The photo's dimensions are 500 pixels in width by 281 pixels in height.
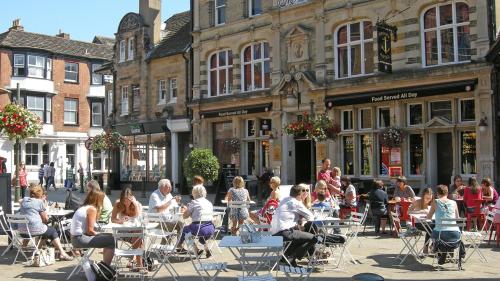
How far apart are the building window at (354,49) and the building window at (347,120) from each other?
1330 millimetres

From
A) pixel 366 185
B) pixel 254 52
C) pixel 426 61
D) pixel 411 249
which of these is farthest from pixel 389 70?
pixel 411 249

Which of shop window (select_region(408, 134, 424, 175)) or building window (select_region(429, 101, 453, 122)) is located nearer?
building window (select_region(429, 101, 453, 122))

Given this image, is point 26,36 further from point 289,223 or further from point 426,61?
point 289,223

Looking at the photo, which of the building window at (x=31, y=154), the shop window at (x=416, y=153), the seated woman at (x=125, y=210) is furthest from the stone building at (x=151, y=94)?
the seated woman at (x=125, y=210)

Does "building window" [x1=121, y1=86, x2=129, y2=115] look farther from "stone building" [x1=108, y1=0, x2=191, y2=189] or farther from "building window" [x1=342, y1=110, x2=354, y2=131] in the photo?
"building window" [x1=342, y1=110, x2=354, y2=131]

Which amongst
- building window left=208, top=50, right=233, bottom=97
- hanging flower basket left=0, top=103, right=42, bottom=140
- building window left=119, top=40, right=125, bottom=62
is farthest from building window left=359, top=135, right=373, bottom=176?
building window left=119, top=40, right=125, bottom=62

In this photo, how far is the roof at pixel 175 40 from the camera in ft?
91.2

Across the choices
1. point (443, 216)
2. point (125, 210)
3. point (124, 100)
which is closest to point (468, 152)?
point (443, 216)

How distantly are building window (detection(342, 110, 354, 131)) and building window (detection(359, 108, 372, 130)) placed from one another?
448mm

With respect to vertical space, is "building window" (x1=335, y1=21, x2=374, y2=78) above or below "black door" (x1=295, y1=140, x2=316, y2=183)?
above

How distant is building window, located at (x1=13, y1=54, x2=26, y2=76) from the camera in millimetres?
39750

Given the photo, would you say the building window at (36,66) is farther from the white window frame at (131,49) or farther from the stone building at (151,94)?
the white window frame at (131,49)

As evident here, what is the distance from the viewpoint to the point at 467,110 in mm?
18406

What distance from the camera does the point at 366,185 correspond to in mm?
20266
